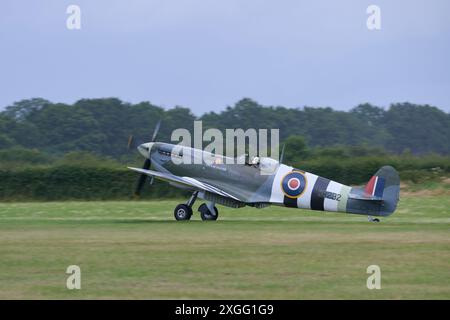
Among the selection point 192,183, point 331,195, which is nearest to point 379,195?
point 331,195

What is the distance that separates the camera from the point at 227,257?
1333 cm

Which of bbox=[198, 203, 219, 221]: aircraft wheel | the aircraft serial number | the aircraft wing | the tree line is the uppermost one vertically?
the tree line

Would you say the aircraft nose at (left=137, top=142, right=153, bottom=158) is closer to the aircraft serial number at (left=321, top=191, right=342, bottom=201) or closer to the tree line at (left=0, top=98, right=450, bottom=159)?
the aircraft serial number at (left=321, top=191, right=342, bottom=201)

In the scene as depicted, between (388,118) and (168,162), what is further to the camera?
(388,118)

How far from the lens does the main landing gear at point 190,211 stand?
2048 cm

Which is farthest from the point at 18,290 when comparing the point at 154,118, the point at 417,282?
the point at 154,118

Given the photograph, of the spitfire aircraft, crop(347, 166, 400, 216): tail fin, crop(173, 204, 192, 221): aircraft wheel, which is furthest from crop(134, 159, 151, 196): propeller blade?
crop(347, 166, 400, 216): tail fin

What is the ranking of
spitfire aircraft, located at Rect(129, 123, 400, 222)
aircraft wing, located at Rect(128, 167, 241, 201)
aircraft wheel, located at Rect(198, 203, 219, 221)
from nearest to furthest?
spitfire aircraft, located at Rect(129, 123, 400, 222)
aircraft wing, located at Rect(128, 167, 241, 201)
aircraft wheel, located at Rect(198, 203, 219, 221)

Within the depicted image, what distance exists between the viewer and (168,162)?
21.7 meters

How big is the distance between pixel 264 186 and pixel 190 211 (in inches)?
80.7

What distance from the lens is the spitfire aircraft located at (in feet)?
60.6

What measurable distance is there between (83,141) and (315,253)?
48763mm

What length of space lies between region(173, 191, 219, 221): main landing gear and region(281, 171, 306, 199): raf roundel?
2237mm
